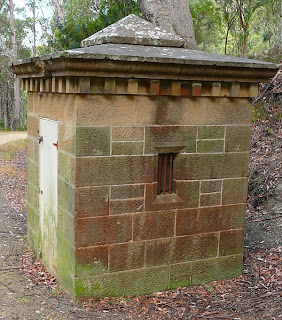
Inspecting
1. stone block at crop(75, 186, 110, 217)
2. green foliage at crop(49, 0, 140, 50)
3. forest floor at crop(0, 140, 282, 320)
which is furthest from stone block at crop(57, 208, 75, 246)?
green foliage at crop(49, 0, 140, 50)

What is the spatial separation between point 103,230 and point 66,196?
0.49 meters

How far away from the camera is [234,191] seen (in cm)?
482

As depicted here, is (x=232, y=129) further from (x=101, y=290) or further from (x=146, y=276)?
(x=101, y=290)

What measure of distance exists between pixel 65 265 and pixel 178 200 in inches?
51.6

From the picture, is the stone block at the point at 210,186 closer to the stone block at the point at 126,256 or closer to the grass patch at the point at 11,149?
the stone block at the point at 126,256

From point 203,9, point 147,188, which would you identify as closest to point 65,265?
point 147,188

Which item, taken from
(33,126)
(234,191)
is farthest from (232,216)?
(33,126)

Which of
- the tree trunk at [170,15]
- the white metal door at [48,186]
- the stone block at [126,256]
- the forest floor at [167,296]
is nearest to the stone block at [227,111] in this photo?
the stone block at [126,256]

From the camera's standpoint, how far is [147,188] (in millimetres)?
4414

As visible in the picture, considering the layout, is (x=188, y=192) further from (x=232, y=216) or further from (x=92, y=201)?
(x=92, y=201)

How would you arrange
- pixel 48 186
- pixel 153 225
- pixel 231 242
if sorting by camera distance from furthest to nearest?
pixel 48 186 < pixel 231 242 < pixel 153 225

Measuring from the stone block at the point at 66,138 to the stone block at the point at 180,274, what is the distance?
162cm

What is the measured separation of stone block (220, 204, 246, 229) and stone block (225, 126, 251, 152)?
63 cm

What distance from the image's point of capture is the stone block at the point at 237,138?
470cm
